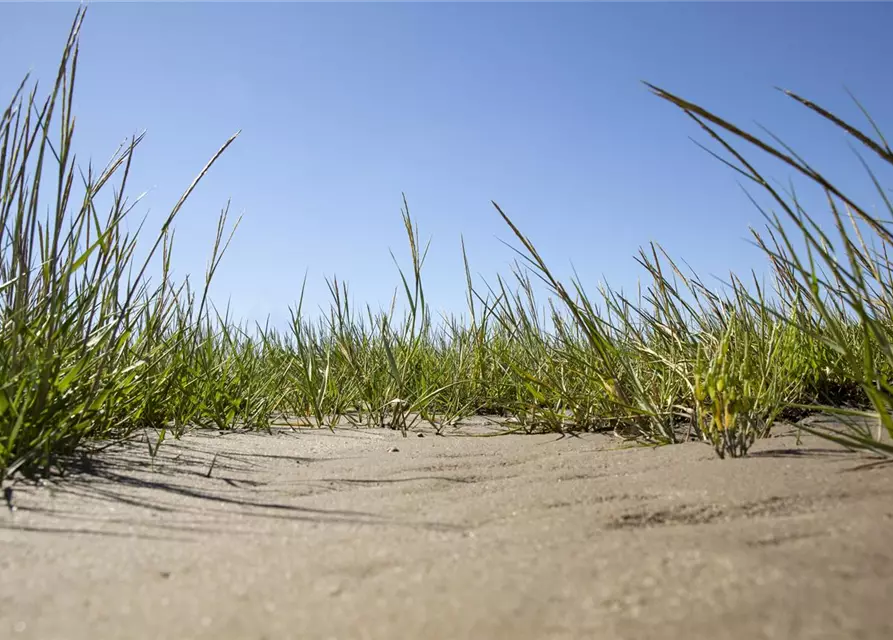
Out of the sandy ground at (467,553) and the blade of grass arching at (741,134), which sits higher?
the blade of grass arching at (741,134)

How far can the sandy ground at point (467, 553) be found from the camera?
0.69 meters

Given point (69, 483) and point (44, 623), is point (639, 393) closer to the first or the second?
point (69, 483)

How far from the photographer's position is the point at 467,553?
2.98 ft

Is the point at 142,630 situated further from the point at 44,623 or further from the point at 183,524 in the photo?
the point at 183,524

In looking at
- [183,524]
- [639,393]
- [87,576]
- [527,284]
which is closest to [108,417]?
[183,524]

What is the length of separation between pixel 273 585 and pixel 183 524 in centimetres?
36

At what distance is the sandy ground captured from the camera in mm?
694

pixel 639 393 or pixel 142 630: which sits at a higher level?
pixel 639 393

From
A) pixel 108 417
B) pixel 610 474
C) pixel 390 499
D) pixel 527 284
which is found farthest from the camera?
pixel 527 284

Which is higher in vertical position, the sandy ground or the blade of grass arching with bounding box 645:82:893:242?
the blade of grass arching with bounding box 645:82:893:242

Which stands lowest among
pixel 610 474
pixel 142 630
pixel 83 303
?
pixel 142 630

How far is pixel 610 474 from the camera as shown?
4.71ft

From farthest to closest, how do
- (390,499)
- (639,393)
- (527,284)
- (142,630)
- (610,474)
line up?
(527,284) < (639,393) < (610,474) < (390,499) < (142,630)

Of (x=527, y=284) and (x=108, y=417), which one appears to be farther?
(x=527, y=284)
